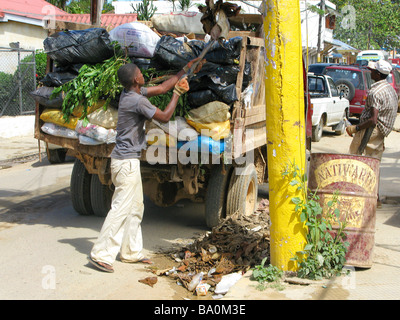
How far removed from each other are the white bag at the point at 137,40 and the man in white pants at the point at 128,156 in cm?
88

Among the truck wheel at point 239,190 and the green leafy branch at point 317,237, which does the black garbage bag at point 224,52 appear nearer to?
the truck wheel at point 239,190

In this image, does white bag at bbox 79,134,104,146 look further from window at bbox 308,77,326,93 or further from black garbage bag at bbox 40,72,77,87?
window at bbox 308,77,326,93

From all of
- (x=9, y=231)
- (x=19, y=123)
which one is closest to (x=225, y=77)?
(x=9, y=231)

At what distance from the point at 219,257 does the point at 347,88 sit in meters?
13.9

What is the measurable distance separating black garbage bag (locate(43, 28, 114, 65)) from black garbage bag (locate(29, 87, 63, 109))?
0.41 metres

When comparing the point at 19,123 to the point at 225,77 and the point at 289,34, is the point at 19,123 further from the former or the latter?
the point at 289,34

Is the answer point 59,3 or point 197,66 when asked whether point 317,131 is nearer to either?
point 197,66

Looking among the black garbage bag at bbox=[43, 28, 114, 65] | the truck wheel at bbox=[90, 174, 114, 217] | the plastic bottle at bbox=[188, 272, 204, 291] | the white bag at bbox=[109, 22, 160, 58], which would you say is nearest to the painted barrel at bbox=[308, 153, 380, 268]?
the plastic bottle at bbox=[188, 272, 204, 291]

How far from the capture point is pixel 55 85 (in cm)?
600

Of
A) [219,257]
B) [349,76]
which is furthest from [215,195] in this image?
[349,76]

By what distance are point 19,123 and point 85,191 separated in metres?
8.80

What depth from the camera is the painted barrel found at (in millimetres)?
4602

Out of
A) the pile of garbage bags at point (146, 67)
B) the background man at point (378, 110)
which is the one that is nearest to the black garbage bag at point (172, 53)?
the pile of garbage bags at point (146, 67)

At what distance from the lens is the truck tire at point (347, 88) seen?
56.7 ft
